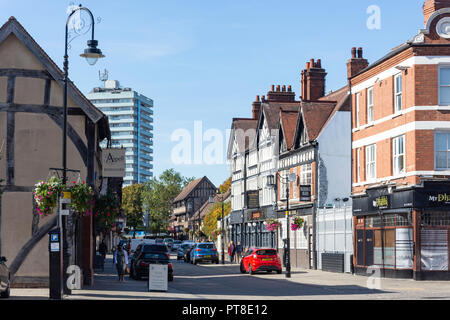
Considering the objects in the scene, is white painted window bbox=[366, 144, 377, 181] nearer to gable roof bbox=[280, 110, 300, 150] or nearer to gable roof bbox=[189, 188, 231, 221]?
gable roof bbox=[280, 110, 300, 150]

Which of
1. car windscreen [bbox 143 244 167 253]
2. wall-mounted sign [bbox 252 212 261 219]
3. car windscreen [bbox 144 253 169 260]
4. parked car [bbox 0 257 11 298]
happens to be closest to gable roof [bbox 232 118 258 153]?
Answer: wall-mounted sign [bbox 252 212 261 219]

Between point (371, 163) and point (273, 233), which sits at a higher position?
point (371, 163)

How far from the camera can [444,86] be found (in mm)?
35250

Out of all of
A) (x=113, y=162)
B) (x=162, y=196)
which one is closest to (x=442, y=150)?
(x=113, y=162)

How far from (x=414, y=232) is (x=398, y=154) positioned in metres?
4.17

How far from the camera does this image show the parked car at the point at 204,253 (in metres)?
59.1

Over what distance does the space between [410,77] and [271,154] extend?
2582 centimetres

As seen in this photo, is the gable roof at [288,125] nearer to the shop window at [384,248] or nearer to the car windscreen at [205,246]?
the car windscreen at [205,246]

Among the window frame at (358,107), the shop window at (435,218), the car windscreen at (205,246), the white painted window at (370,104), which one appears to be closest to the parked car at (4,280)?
the shop window at (435,218)

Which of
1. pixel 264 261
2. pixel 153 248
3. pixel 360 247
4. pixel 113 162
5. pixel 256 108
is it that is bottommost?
pixel 264 261

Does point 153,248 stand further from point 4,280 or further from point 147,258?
point 4,280

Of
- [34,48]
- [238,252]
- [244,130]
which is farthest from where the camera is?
[244,130]

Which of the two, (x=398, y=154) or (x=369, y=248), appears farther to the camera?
(x=369, y=248)

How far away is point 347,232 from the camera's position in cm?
4303
